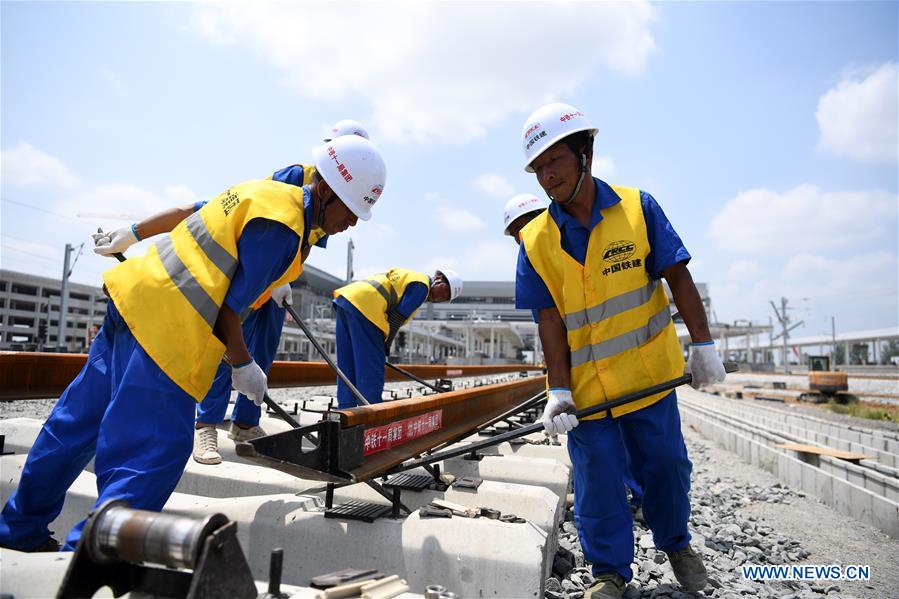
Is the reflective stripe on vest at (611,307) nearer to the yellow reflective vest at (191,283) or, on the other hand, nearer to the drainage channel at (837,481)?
the yellow reflective vest at (191,283)

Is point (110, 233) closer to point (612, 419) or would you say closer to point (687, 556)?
point (612, 419)

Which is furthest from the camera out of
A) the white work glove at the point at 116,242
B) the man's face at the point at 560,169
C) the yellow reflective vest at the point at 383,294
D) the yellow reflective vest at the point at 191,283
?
the yellow reflective vest at the point at 383,294

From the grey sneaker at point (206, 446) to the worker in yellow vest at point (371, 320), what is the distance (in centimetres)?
123

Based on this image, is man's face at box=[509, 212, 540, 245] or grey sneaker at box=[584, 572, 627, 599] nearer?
grey sneaker at box=[584, 572, 627, 599]

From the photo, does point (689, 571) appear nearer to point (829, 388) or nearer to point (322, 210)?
point (322, 210)

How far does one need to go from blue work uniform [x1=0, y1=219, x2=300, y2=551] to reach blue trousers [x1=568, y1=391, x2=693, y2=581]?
1.63m

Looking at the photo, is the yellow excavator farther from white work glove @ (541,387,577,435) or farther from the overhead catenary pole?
the overhead catenary pole

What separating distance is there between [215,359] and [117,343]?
1.19ft

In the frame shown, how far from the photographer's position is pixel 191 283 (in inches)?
75.0

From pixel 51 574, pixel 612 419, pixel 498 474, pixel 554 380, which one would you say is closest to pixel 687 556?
pixel 612 419

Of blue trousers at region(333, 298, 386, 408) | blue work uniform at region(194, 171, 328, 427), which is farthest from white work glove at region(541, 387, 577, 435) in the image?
blue trousers at region(333, 298, 386, 408)

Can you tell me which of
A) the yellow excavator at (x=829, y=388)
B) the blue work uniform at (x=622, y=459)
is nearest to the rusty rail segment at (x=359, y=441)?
the blue work uniform at (x=622, y=459)

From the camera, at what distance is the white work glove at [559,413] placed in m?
2.45

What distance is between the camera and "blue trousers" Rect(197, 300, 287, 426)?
3645 millimetres
